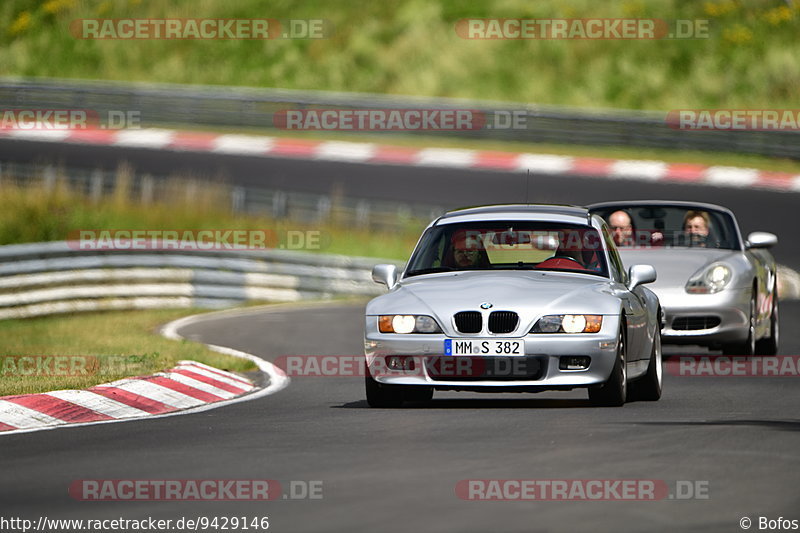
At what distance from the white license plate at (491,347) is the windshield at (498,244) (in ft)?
3.73

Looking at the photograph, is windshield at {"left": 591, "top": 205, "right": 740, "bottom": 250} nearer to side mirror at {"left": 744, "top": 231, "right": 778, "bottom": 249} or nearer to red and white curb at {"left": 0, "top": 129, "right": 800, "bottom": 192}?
side mirror at {"left": 744, "top": 231, "right": 778, "bottom": 249}

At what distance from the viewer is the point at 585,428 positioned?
9.44 metres

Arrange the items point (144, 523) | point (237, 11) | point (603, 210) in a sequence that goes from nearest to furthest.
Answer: point (144, 523)
point (603, 210)
point (237, 11)

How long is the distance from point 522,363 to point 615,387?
71cm

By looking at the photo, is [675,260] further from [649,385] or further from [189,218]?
[189,218]

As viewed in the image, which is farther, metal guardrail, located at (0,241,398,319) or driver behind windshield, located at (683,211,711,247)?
metal guardrail, located at (0,241,398,319)

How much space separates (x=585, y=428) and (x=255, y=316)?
10.3 m

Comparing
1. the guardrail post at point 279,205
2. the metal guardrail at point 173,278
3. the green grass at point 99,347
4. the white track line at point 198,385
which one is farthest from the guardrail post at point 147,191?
the white track line at point 198,385

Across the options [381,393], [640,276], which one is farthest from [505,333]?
[640,276]

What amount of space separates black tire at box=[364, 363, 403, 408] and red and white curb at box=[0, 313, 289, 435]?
1.22 metres

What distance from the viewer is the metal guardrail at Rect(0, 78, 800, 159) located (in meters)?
32.7

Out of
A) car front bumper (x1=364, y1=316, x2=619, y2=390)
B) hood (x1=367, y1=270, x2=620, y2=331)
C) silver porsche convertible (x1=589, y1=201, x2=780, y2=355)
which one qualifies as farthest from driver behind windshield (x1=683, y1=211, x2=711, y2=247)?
car front bumper (x1=364, y1=316, x2=619, y2=390)

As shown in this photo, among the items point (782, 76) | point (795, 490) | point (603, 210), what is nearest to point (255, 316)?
point (603, 210)

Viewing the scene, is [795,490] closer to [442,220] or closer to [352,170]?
[442,220]
